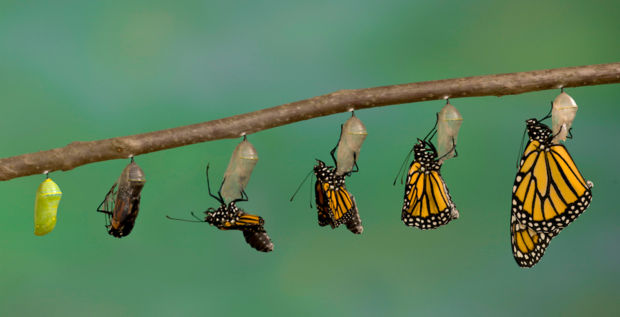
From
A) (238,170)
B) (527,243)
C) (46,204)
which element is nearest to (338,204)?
(238,170)

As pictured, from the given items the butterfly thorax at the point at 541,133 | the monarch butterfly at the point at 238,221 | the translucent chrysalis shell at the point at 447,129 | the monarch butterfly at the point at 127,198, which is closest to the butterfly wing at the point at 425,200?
the translucent chrysalis shell at the point at 447,129

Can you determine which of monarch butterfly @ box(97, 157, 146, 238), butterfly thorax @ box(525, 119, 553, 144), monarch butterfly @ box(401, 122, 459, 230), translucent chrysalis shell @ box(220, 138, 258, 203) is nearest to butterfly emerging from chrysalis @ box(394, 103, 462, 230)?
monarch butterfly @ box(401, 122, 459, 230)

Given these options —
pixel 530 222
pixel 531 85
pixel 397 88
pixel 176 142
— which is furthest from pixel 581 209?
pixel 176 142

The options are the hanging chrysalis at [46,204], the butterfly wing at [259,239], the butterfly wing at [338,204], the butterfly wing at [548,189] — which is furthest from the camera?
the butterfly wing at [259,239]

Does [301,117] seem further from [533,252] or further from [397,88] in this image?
[533,252]

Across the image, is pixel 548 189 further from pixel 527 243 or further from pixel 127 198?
pixel 127 198

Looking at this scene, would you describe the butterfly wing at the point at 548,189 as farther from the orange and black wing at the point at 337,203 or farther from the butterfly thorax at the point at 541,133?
the orange and black wing at the point at 337,203

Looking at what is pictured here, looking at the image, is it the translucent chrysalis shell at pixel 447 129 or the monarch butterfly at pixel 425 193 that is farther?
the monarch butterfly at pixel 425 193
